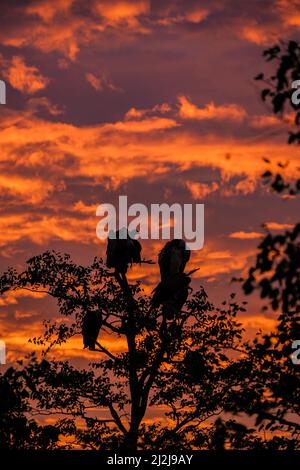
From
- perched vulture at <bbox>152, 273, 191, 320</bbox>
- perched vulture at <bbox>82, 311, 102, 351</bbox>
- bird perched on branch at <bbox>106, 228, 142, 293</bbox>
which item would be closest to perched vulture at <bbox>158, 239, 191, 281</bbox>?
perched vulture at <bbox>152, 273, 191, 320</bbox>

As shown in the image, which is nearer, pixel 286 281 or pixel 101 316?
pixel 286 281

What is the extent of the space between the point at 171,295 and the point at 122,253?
234 cm

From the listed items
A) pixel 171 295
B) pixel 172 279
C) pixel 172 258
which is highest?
pixel 172 258

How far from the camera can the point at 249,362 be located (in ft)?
97.1

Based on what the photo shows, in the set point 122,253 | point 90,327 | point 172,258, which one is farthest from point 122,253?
point 90,327

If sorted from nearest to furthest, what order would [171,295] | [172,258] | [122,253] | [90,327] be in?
[171,295], [172,258], [122,253], [90,327]

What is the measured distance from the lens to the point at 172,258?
31438mm

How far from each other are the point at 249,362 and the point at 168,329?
11.2 ft

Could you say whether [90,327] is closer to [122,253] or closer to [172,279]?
[122,253]

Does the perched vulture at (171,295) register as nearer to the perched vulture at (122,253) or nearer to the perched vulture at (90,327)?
the perched vulture at (122,253)

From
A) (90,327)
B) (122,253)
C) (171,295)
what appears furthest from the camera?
(90,327)

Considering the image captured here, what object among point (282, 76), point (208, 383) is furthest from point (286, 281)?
point (208, 383)

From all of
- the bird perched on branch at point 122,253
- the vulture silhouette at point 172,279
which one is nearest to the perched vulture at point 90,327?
the bird perched on branch at point 122,253
